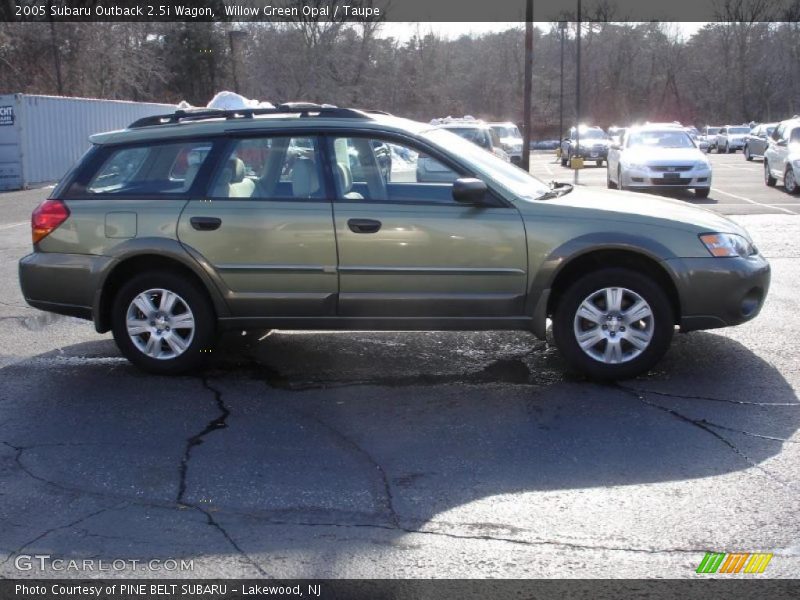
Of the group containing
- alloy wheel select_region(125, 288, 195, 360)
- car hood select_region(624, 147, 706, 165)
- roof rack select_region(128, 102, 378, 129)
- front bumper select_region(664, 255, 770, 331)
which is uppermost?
roof rack select_region(128, 102, 378, 129)

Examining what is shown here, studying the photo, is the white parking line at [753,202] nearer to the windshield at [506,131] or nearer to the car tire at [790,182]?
the car tire at [790,182]

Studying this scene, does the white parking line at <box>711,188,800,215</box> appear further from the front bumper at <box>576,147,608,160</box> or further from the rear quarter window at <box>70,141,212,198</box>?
the front bumper at <box>576,147,608,160</box>

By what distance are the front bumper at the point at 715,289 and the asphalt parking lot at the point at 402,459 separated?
42cm

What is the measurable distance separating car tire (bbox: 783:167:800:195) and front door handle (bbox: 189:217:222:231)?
15572 millimetres

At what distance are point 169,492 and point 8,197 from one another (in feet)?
68.3

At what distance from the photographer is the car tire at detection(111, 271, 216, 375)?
20.3 ft

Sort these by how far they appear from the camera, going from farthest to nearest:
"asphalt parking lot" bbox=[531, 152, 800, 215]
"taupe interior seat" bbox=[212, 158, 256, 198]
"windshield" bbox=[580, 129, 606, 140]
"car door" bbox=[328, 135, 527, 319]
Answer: "windshield" bbox=[580, 129, 606, 140] < "asphalt parking lot" bbox=[531, 152, 800, 215] < "taupe interior seat" bbox=[212, 158, 256, 198] < "car door" bbox=[328, 135, 527, 319]

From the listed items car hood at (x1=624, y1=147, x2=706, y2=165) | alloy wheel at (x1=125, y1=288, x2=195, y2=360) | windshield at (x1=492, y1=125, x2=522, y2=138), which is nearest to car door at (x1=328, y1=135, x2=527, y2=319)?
alloy wheel at (x1=125, y1=288, x2=195, y2=360)

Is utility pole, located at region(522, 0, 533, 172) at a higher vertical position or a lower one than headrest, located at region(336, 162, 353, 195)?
higher

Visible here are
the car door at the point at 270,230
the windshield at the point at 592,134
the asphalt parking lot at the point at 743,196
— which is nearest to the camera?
the car door at the point at 270,230

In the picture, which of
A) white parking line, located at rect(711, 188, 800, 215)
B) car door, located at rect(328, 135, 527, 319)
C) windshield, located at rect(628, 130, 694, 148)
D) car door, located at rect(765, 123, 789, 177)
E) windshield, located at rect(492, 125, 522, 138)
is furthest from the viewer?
windshield, located at rect(492, 125, 522, 138)

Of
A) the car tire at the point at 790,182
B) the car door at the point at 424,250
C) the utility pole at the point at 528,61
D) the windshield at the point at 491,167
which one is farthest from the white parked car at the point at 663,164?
the car door at the point at 424,250

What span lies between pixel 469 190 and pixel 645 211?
120cm

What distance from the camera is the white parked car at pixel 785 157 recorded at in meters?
18.6
